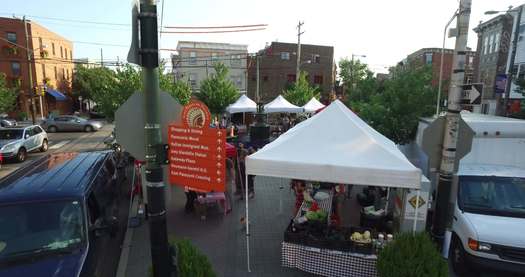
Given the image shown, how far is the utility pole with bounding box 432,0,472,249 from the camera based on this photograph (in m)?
4.90

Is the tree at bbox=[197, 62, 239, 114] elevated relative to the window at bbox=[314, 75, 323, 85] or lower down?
lower down

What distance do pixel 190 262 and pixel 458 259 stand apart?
4.61 m

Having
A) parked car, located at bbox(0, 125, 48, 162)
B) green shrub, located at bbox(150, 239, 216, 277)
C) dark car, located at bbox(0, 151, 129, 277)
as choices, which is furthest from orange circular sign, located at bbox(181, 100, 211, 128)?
parked car, located at bbox(0, 125, 48, 162)

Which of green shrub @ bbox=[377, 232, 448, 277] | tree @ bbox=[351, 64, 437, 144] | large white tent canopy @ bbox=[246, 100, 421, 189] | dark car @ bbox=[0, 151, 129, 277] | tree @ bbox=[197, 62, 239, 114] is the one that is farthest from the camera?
tree @ bbox=[197, 62, 239, 114]

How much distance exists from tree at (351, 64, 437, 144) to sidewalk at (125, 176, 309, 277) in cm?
388

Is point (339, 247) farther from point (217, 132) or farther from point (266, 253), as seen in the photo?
point (217, 132)

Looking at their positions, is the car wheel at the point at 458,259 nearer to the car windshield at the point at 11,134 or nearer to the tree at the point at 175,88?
the tree at the point at 175,88

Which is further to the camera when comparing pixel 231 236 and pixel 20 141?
pixel 20 141

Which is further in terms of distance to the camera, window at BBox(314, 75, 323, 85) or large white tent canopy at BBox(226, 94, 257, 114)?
window at BBox(314, 75, 323, 85)

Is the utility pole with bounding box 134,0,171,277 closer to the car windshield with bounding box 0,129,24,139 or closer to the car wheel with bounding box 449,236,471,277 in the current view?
the car wheel with bounding box 449,236,471,277

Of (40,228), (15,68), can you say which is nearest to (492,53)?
(40,228)

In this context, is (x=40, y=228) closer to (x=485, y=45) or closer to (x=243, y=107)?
(x=243, y=107)

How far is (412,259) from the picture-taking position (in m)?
4.08

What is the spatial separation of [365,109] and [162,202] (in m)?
8.72
